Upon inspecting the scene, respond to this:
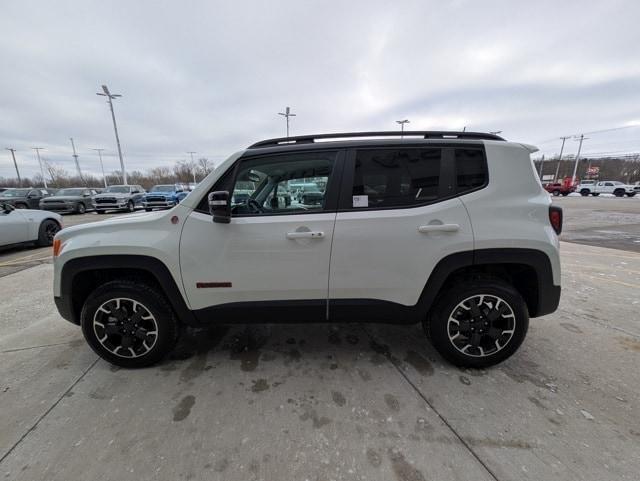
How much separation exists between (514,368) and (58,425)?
343 centimetres

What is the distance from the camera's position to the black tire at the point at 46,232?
7.05m

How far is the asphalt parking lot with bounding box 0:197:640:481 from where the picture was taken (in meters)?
1.60

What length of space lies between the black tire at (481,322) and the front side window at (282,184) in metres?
1.31

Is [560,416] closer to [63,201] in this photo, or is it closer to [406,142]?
[406,142]

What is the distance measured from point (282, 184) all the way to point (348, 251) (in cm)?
91

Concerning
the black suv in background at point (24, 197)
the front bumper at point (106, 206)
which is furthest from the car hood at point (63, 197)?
the black suv in background at point (24, 197)

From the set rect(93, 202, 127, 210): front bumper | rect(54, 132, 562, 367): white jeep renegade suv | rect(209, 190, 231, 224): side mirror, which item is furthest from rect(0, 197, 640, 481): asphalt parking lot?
rect(93, 202, 127, 210): front bumper

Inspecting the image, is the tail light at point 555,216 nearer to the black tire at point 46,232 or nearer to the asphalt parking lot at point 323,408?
the asphalt parking lot at point 323,408

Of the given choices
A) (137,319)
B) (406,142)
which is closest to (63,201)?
(137,319)

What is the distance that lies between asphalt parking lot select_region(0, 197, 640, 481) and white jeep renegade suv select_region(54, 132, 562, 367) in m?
0.36

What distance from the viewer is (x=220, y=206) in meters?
2.07

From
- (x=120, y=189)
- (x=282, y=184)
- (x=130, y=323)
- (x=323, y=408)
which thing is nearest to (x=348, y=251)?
(x=282, y=184)

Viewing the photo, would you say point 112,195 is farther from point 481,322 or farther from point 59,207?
point 481,322

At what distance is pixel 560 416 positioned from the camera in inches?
74.5
